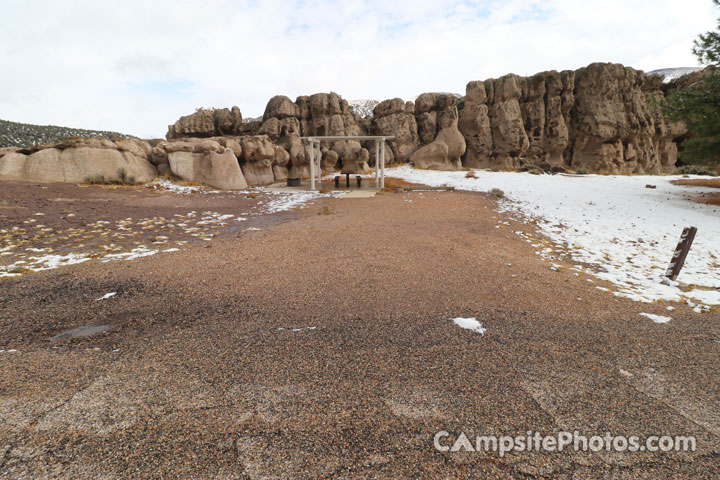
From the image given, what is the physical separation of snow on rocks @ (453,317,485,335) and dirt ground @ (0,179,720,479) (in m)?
0.12

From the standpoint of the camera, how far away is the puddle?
2.88 m

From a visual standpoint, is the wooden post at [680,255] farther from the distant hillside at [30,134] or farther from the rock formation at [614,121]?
the distant hillside at [30,134]

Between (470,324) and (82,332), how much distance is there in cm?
376

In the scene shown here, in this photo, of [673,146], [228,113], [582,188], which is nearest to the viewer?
[582,188]

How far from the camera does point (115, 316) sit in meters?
3.30

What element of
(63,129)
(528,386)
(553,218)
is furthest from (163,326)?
(63,129)

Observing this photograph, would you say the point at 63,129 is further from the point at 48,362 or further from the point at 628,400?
the point at 628,400

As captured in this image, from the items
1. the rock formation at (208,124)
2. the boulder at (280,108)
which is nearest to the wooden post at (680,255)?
the boulder at (280,108)

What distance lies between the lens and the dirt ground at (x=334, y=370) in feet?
5.36

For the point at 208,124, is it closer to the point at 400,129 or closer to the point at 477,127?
the point at 400,129

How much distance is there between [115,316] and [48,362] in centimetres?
93

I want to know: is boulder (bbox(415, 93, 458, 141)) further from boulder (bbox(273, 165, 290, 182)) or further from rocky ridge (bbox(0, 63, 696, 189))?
boulder (bbox(273, 165, 290, 182))

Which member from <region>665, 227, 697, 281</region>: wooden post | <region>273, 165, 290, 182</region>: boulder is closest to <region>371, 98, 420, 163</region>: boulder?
<region>273, 165, 290, 182</region>: boulder

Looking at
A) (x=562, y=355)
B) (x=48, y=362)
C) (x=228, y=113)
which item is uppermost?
(x=228, y=113)
